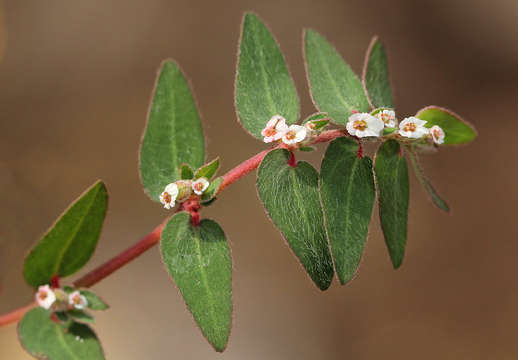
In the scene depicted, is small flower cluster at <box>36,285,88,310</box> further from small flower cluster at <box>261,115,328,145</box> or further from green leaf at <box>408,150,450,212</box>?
green leaf at <box>408,150,450,212</box>

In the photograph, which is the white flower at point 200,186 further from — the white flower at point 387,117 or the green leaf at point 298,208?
the white flower at point 387,117

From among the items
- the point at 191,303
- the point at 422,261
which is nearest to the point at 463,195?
the point at 422,261

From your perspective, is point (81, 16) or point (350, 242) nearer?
point (350, 242)

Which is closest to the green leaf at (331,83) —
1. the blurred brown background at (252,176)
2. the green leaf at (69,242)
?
the green leaf at (69,242)

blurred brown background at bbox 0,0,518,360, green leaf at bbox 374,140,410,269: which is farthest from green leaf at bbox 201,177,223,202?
blurred brown background at bbox 0,0,518,360

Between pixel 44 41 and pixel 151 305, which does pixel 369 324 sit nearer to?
pixel 151 305

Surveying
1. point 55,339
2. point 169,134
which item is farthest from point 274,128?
point 55,339

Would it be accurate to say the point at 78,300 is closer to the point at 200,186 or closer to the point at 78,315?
the point at 78,315
